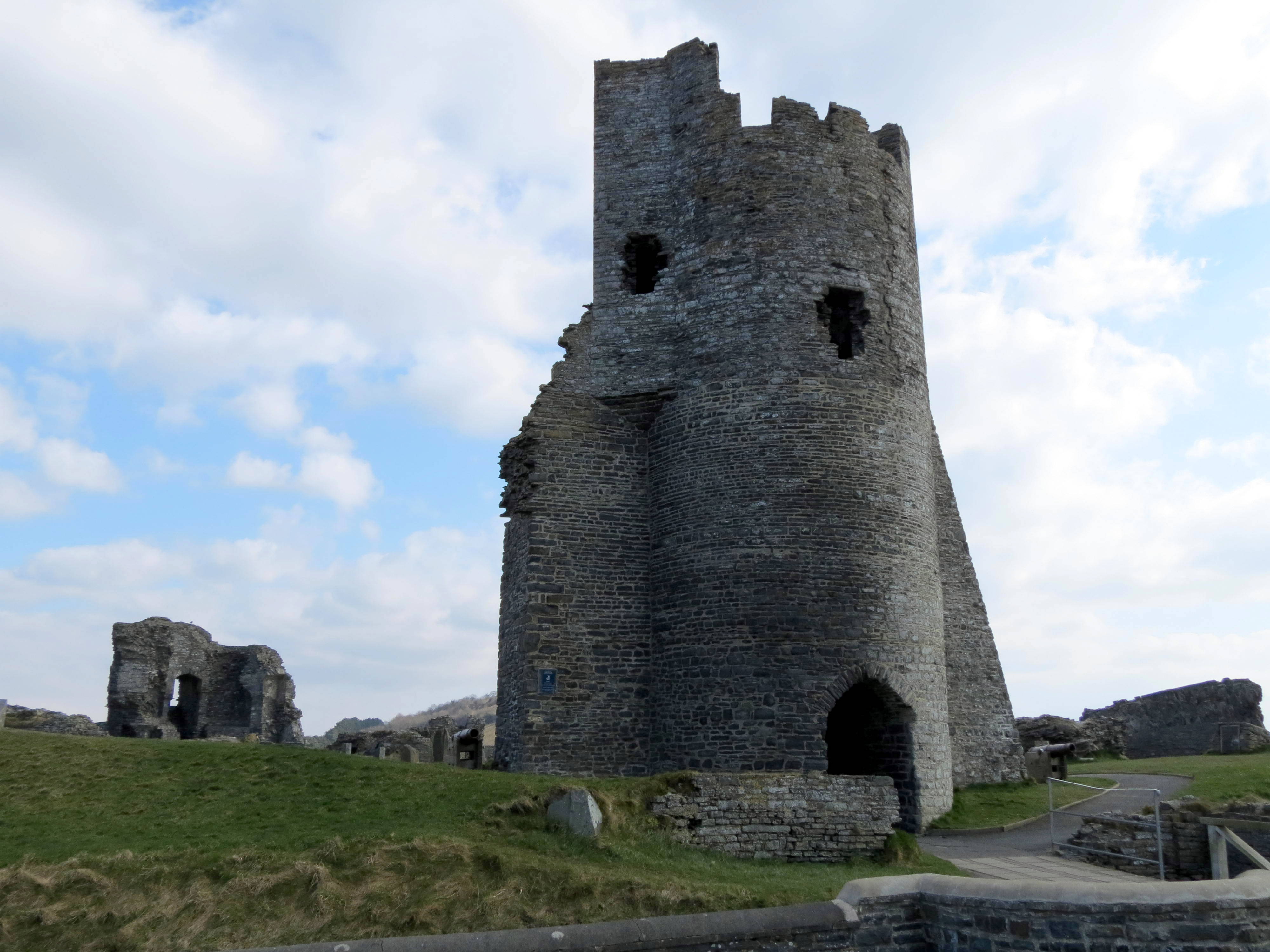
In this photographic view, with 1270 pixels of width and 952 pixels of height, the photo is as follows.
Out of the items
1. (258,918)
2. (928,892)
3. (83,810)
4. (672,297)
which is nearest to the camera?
(258,918)

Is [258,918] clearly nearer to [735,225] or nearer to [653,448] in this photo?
[653,448]

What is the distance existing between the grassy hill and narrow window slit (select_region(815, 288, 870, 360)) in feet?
33.1

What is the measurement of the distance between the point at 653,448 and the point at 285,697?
18517 mm

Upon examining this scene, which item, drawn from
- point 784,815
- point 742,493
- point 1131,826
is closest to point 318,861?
point 784,815

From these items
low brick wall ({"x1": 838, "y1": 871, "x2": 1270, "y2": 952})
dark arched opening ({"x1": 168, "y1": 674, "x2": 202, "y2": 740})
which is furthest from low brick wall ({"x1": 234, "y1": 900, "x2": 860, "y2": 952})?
dark arched opening ({"x1": 168, "y1": 674, "x2": 202, "y2": 740})

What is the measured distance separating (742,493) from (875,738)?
505 centimetres

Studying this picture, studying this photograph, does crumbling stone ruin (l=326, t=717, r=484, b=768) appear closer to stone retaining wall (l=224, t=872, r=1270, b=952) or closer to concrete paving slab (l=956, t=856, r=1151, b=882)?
concrete paving slab (l=956, t=856, r=1151, b=882)

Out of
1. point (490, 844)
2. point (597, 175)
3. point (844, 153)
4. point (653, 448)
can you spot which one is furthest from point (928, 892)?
point (597, 175)

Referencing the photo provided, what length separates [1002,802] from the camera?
65.1 feet

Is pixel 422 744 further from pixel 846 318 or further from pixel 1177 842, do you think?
pixel 1177 842

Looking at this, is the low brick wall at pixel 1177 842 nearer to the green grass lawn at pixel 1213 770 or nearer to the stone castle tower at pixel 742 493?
the green grass lawn at pixel 1213 770

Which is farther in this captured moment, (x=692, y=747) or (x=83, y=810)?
(x=692, y=747)

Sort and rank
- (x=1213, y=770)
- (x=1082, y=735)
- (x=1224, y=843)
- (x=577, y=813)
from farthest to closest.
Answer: (x=1082, y=735) → (x=1213, y=770) → (x=1224, y=843) → (x=577, y=813)

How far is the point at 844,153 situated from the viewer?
837 inches
